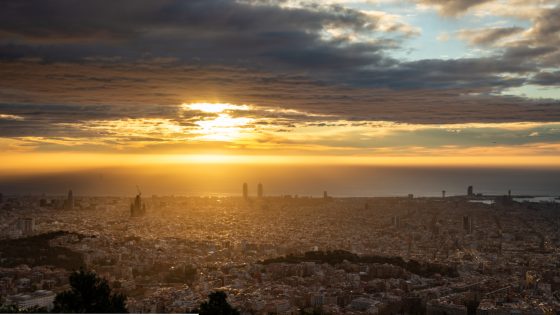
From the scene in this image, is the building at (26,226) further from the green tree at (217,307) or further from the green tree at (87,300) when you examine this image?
the green tree at (217,307)

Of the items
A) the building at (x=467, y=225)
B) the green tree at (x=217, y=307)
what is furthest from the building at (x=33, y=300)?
the building at (x=467, y=225)

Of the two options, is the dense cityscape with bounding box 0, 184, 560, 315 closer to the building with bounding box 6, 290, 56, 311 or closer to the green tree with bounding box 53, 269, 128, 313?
the building with bounding box 6, 290, 56, 311

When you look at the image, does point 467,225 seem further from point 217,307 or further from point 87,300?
point 87,300

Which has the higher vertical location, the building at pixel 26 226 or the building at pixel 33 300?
the building at pixel 26 226

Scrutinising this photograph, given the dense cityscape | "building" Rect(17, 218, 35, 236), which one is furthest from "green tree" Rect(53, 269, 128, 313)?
"building" Rect(17, 218, 35, 236)

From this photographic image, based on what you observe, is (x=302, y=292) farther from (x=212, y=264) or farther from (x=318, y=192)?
(x=318, y=192)

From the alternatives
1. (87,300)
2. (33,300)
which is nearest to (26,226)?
(33,300)
